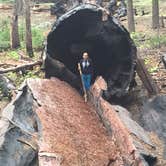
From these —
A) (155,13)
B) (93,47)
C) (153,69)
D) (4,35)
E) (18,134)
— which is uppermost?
(155,13)

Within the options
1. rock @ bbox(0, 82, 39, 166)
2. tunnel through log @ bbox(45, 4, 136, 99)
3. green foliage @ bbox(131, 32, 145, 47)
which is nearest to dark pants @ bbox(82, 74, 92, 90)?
tunnel through log @ bbox(45, 4, 136, 99)

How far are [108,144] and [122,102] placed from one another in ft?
16.5

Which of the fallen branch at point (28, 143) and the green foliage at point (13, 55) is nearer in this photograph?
the fallen branch at point (28, 143)

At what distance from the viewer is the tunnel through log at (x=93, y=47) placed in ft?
60.2

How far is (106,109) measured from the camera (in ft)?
49.5

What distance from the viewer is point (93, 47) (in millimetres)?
20875

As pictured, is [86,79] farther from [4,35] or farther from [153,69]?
[4,35]

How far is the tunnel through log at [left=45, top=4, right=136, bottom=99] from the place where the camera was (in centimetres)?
1836

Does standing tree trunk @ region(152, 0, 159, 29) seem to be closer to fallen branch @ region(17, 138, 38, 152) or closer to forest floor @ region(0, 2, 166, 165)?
forest floor @ region(0, 2, 166, 165)

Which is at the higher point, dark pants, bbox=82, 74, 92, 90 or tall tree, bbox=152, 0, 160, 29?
tall tree, bbox=152, 0, 160, 29

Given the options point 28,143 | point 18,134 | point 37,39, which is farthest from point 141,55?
point 28,143

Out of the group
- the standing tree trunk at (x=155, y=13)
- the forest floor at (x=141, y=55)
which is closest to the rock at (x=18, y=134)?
the forest floor at (x=141, y=55)

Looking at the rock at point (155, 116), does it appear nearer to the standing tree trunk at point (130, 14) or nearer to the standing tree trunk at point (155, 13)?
the standing tree trunk at point (130, 14)

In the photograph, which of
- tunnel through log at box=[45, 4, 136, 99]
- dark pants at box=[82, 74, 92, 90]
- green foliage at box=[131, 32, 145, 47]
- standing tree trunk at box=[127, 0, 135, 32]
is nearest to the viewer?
dark pants at box=[82, 74, 92, 90]
